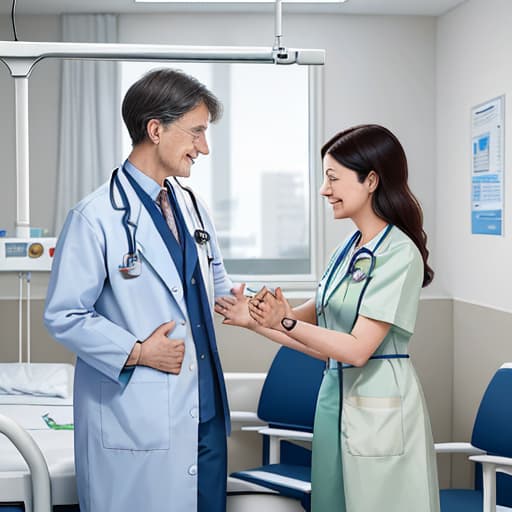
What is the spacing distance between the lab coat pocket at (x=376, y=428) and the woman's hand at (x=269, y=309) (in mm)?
277

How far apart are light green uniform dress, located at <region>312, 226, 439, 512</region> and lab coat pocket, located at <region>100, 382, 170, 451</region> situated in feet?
1.46

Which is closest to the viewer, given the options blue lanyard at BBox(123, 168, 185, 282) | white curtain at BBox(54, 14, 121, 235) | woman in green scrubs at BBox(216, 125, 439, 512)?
blue lanyard at BBox(123, 168, 185, 282)

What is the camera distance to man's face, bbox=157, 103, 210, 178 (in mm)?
1953

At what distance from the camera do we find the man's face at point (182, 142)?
1953 millimetres

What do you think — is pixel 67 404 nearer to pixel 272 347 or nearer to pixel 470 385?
pixel 272 347

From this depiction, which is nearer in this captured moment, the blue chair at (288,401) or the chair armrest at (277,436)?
the chair armrest at (277,436)

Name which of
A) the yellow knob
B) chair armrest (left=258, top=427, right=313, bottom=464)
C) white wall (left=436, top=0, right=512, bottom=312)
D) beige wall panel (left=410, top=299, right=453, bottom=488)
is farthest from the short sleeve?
beige wall panel (left=410, top=299, right=453, bottom=488)

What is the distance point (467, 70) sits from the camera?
396cm

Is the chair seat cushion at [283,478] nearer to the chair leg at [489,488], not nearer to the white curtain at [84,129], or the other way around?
the chair leg at [489,488]

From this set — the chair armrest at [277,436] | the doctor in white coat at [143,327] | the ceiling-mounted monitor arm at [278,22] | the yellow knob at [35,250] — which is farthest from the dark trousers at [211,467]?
the yellow knob at [35,250]

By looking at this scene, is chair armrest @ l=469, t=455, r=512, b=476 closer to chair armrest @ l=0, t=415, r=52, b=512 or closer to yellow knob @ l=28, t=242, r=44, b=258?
chair armrest @ l=0, t=415, r=52, b=512

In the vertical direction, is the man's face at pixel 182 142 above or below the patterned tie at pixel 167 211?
above

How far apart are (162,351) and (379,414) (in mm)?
552

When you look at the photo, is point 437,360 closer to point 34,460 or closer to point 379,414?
point 379,414
